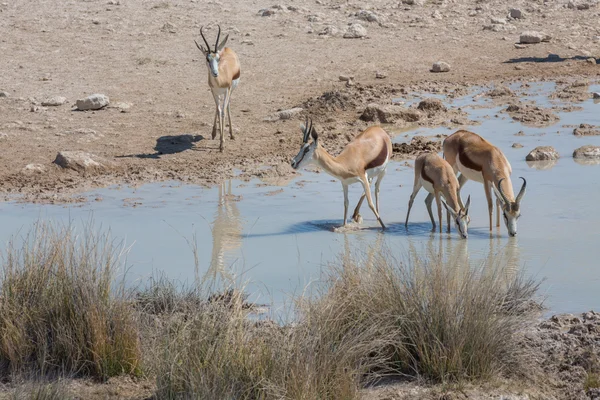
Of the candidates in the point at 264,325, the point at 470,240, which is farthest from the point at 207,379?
the point at 470,240

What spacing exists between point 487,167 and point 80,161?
18.8ft

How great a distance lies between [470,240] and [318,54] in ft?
34.1

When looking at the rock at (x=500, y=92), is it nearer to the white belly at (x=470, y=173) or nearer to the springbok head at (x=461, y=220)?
the white belly at (x=470, y=173)

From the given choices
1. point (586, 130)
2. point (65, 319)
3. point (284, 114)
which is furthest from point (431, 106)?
point (65, 319)

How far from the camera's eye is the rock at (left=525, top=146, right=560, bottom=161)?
1271cm

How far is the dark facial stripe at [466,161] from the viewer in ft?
33.2

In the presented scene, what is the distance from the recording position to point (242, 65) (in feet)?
60.5

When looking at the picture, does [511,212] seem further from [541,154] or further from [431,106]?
[431,106]

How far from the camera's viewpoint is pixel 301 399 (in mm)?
4902

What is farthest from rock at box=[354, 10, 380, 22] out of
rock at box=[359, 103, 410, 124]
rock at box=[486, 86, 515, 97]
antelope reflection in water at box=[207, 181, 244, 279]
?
antelope reflection in water at box=[207, 181, 244, 279]

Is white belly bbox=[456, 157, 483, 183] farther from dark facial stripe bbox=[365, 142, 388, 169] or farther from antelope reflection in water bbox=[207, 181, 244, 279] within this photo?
antelope reflection in water bbox=[207, 181, 244, 279]

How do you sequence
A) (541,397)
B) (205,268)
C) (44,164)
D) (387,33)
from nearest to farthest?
(541,397) < (205,268) < (44,164) < (387,33)

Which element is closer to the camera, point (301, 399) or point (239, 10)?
point (301, 399)

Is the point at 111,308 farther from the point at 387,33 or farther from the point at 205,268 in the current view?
the point at 387,33
